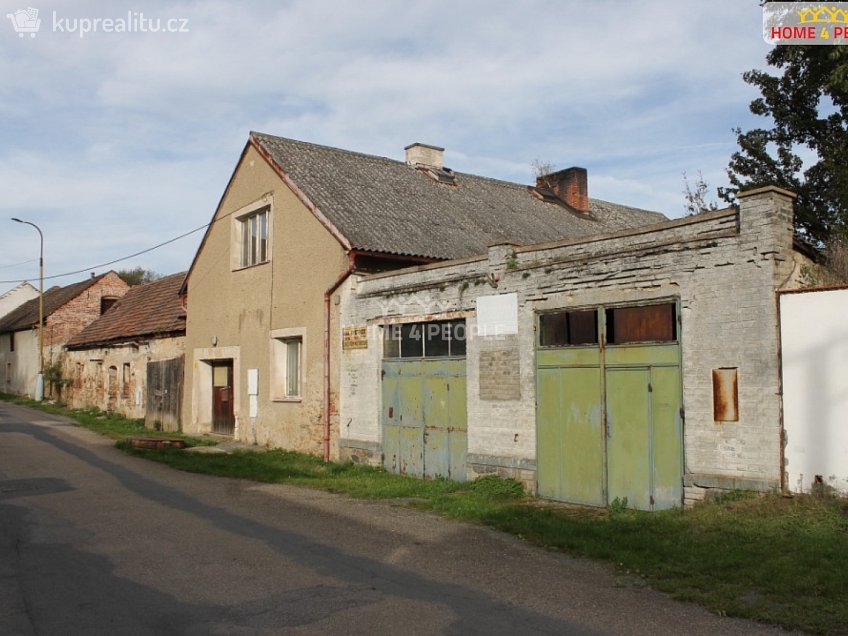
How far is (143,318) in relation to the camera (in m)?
25.5

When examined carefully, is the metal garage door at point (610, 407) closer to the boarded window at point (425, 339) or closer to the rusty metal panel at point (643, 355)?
the rusty metal panel at point (643, 355)

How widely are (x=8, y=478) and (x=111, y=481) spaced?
1719 millimetres

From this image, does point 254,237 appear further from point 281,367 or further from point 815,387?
point 815,387

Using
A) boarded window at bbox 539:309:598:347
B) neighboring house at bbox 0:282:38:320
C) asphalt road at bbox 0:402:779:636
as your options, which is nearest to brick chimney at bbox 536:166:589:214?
boarded window at bbox 539:309:598:347

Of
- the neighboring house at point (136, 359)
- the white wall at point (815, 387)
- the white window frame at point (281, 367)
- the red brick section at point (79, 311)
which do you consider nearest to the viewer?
the white wall at point (815, 387)

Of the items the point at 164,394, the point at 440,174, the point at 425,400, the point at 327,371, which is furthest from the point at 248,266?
the point at 425,400

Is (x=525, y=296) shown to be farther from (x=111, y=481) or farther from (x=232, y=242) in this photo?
(x=232, y=242)

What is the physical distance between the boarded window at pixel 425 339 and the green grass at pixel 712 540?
223 centimetres

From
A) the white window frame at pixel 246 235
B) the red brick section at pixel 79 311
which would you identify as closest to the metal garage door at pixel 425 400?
the white window frame at pixel 246 235

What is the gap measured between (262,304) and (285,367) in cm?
162

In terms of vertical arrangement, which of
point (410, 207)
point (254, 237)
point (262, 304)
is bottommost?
point (262, 304)

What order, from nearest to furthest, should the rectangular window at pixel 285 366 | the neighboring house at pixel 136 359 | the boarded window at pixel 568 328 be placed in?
the boarded window at pixel 568 328 < the rectangular window at pixel 285 366 < the neighboring house at pixel 136 359

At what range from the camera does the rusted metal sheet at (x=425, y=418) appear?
12.2m

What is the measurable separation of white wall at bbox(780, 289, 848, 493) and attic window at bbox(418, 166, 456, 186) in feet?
45.5
